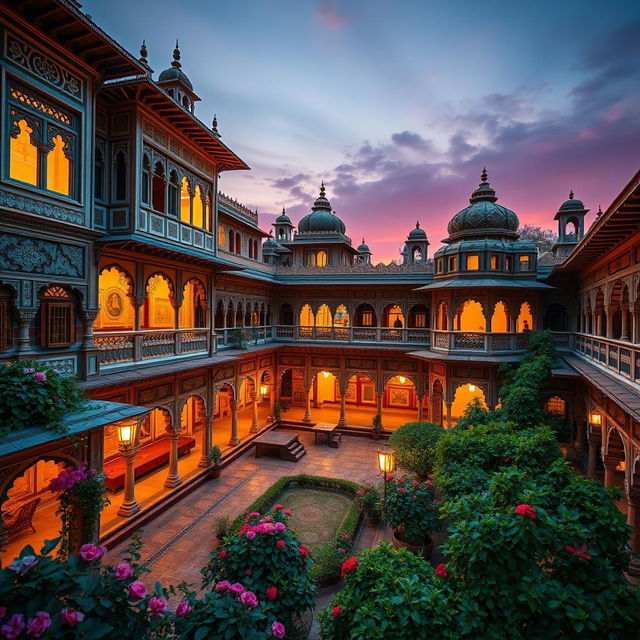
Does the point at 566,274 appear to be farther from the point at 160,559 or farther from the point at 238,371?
the point at 160,559

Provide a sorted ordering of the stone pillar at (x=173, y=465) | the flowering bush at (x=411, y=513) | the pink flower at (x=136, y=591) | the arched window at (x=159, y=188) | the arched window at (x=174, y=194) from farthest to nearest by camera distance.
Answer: the stone pillar at (x=173, y=465) → the arched window at (x=174, y=194) → the arched window at (x=159, y=188) → the flowering bush at (x=411, y=513) → the pink flower at (x=136, y=591)

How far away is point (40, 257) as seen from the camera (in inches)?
320

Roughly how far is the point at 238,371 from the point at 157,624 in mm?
13939

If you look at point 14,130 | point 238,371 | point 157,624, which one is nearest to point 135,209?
point 14,130

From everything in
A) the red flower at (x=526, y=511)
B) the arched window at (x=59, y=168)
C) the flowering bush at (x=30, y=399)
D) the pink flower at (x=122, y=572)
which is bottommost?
the pink flower at (x=122, y=572)

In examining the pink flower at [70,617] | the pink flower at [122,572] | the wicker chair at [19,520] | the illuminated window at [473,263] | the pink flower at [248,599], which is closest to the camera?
the pink flower at [70,617]

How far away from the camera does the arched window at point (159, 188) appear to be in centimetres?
1155

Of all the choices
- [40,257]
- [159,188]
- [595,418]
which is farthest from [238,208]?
[595,418]

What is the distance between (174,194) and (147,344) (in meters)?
4.84

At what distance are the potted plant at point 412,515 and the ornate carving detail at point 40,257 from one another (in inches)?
360

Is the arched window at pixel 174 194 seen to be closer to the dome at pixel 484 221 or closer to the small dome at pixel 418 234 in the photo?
the dome at pixel 484 221

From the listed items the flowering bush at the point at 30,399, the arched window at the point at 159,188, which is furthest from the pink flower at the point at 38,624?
the arched window at the point at 159,188

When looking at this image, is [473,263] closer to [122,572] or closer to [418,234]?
[418,234]

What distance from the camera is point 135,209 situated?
10242mm
